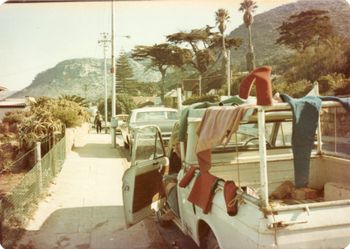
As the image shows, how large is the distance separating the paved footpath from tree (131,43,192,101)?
379 centimetres

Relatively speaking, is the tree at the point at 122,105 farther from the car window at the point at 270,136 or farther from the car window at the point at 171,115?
the car window at the point at 270,136

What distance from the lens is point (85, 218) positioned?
704 cm

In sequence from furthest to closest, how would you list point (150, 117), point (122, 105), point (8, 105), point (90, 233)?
point (122, 105) → point (150, 117) → point (8, 105) → point (90, 233)

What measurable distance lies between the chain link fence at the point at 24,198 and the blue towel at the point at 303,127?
451 centimetres

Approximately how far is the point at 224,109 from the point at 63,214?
183 inches

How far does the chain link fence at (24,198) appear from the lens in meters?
6.04

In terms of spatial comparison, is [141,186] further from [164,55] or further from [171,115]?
[164,55]

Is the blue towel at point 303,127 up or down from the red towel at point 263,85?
down

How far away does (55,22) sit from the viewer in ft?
20.6

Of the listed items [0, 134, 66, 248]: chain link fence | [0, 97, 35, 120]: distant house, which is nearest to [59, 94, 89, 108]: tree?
[0, 97, 35, 120]: distant house

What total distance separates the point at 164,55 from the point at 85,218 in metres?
10.1

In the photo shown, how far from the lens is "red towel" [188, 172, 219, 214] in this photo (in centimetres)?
416

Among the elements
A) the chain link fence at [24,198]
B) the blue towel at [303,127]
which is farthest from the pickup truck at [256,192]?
the chain link fence at [24,198]

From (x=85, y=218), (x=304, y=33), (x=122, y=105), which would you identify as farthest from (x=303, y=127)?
(x=304, y=33)
